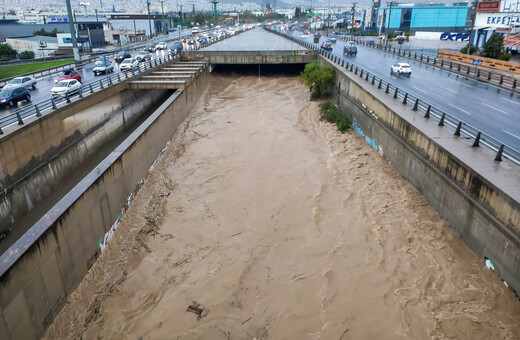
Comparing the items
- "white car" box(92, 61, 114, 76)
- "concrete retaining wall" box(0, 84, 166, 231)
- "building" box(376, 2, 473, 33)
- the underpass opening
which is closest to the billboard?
the underpass opening

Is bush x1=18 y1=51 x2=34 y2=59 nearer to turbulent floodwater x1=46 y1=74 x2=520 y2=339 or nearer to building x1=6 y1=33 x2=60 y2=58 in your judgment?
building x1=6 y1=33 x2=60 y2=58

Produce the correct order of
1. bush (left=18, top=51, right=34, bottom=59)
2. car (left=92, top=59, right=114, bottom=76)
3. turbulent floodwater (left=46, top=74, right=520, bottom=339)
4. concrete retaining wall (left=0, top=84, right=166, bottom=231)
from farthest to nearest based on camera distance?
bush (left=18, top=51, right=34, bottom=59), car (left=92, top=59, right=114, bottom=76), concrete retaining wall (left=0, top=84, right=166, bottom=231), turbulent floodwater (left=46, top=74, right=520, bottom=339)

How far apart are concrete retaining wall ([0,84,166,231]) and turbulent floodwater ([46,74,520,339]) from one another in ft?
20.6

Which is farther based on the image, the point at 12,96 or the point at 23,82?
the point at 23,82

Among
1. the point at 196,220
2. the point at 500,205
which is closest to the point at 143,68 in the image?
the point at 196,220

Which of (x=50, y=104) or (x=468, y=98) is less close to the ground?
(x=50, y=104)

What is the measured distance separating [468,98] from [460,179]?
17.3 metres

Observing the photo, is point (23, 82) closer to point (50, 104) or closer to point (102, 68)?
point (50, 104)

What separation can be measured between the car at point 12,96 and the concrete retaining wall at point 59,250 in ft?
39.6

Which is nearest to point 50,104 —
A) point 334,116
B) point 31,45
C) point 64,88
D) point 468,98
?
point 64,88

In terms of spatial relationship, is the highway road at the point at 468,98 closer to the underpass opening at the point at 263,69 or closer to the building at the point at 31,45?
the underpass opening at the point at 263,69

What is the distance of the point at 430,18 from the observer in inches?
4732

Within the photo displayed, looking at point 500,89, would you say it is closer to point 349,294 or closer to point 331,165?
point 331,165

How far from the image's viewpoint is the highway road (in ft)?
72.4
